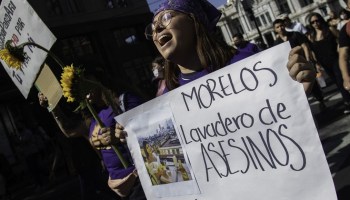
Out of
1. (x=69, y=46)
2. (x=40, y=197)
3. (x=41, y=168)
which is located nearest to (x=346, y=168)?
(x=40, y=197)

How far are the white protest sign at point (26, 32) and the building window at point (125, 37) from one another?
694 inches

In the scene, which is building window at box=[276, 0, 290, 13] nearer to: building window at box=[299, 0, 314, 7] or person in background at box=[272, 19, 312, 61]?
building window at box=[299, 0, 314, 7]

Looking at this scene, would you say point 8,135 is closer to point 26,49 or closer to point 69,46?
point 69,46

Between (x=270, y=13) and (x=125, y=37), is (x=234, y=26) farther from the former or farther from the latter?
(x=125, y=37)

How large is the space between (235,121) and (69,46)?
17362 millimetres

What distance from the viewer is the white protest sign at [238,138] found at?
131 centimetres

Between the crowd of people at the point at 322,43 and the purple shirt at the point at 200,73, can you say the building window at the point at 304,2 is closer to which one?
the crowd of people at the point at 322,43

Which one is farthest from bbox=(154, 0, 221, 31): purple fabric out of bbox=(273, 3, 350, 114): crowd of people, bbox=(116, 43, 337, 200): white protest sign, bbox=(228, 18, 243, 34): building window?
bbox=(228, 18, 243, 34): building window

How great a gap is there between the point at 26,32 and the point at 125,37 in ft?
60.2

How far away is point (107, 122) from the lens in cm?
253

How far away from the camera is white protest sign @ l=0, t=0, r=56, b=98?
7.57ft

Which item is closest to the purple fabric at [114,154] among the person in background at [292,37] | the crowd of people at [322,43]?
the crowd of people at [322,43]

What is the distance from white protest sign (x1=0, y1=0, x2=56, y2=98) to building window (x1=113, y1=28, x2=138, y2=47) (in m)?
17.6

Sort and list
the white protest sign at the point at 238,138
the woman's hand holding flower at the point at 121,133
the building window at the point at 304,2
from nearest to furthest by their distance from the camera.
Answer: the white protest sign at the point at 238,138, the woman's hand holding flower at the point at 121,133, the building window at the point at 304,2
